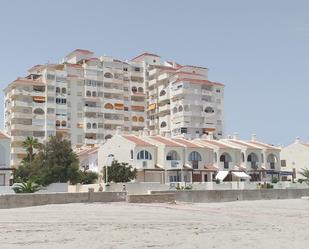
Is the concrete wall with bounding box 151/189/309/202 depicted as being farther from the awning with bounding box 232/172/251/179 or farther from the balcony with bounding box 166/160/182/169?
the balcony with bounding box 166/160/182/169

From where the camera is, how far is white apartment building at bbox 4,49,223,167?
12456 centimetres

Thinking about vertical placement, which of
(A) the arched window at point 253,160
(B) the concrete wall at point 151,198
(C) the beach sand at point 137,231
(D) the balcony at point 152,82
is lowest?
(C) the beach sand at point 137,231

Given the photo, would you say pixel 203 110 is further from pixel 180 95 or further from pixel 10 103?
pixel 10 103

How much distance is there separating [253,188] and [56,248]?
4875cm

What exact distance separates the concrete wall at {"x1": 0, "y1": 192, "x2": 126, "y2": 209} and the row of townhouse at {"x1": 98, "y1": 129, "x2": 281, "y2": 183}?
27193mm

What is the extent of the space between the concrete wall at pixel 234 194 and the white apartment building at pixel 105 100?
6056cm

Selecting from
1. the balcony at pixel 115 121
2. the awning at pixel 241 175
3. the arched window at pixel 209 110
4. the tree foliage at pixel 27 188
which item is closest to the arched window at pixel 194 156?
the awning at pixel 241 175

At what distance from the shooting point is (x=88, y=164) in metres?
87.3

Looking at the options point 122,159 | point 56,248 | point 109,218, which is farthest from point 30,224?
point 122,159

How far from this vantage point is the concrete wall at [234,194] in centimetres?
5456

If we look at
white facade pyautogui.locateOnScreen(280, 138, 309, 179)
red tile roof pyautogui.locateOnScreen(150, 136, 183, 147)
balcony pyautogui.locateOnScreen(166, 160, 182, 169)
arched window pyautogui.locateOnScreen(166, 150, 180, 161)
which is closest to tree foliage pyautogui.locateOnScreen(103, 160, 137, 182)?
balcony pyautogui.locateOnScreen(166, 160, 182, 169)

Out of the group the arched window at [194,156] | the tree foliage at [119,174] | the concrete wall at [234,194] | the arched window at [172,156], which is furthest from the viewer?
the arched window at [194,156]

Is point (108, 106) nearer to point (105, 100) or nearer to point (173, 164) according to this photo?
point (105, 100)

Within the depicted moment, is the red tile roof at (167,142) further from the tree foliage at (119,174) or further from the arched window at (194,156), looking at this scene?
the tree foliage at (119,174)
